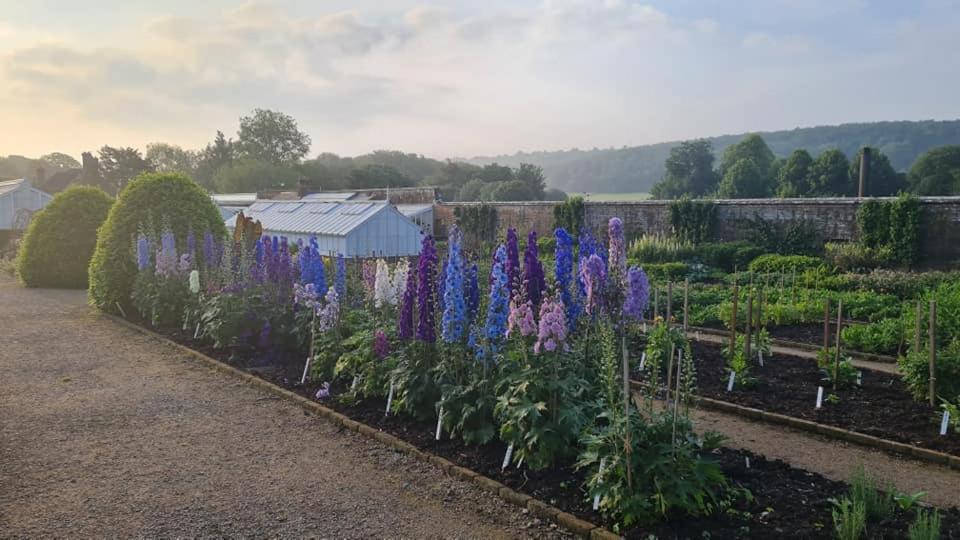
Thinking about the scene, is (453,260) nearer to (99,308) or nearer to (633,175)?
(99,308)

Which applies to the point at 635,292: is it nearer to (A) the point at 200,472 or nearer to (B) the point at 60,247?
(A) the point at 200,472

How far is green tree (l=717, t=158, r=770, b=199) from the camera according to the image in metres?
54.1

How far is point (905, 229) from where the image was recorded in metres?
16.7

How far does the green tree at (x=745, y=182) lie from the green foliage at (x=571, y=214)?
3362 cm

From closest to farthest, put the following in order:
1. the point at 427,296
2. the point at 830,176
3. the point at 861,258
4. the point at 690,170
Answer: the point at 427,296, the point at 861,258, the point at 830,176, the point at 690,170

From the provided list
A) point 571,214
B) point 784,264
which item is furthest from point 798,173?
point 784,264

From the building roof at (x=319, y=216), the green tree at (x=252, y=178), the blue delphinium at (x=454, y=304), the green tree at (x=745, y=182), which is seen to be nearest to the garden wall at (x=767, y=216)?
the building roof at (x=319, y=216)

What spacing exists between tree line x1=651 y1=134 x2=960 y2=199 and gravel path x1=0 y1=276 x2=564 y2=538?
34.3 metres

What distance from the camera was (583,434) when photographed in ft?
14.9

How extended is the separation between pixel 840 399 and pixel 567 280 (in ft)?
10.5

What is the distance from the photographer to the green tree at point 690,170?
6319 cm

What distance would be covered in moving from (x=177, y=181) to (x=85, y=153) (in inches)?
1285

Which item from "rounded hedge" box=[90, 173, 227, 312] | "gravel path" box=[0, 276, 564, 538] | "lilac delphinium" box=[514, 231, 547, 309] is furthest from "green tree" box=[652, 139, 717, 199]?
"lilac delphinium" box=[514, 231, 547, 309]

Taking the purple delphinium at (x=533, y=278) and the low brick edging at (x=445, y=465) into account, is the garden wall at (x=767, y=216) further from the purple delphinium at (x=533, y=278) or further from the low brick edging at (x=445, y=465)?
the purple delphinium at (x=533, y=278)
